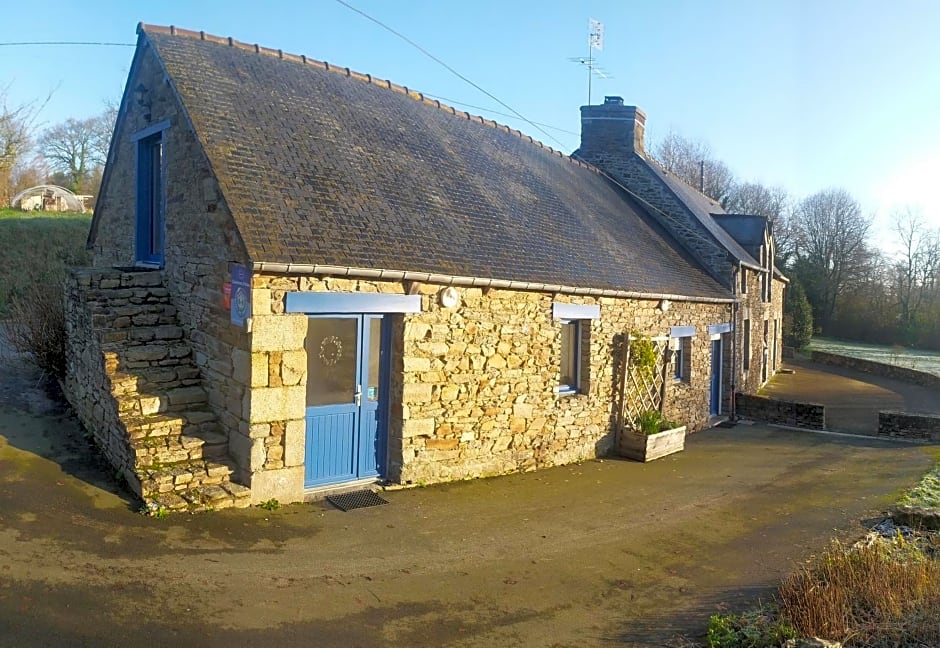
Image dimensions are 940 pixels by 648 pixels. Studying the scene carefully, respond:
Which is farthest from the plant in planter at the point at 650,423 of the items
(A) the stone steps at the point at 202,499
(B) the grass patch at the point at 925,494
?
(A) the stone steps at the point at 202,499

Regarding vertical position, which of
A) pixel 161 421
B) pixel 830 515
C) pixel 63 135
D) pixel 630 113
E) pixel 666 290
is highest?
pixel 63 135

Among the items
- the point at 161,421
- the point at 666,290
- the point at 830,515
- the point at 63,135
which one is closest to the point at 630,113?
the point at 666,290

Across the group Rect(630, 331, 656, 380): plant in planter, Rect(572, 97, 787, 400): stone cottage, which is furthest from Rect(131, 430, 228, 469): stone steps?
Rect(572, 97, 787, 400): stone cottage

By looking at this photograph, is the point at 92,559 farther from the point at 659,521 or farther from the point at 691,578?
the point at 659,521

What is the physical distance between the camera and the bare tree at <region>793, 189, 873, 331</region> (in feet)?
151

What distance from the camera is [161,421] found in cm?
750

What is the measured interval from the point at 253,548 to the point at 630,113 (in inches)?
695

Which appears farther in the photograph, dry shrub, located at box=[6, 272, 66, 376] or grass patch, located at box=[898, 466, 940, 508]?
dry shrub, located at box=[6, 272, 66, 376]

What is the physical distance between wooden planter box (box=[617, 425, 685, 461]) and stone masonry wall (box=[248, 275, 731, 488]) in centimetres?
40

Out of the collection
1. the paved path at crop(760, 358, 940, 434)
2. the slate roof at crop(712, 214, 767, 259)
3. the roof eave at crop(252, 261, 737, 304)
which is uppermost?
the slate roof at crop(712, 214, 767, 259)

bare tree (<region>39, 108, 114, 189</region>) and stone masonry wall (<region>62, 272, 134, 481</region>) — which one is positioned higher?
bare tree (<region>39, 108, 114, 189</region>)

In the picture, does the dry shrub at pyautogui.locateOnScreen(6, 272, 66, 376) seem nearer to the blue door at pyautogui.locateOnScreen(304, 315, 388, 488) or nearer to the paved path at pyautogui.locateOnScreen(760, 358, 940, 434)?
the blue door at pyautogui.locateOnScreen(304, 315, 388, 488)

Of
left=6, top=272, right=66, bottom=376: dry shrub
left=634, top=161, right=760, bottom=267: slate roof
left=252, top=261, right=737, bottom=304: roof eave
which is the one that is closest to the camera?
left=252, top=261, right=737, bottom=304: roof eave

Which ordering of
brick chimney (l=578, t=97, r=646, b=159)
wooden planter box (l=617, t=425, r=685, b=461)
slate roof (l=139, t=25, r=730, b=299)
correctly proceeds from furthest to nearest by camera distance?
brick chimney (l=578, t=97, r=646, b=159) < wooden planter box (l=617, t=425, r=685, b=461) < slate roof (l=139, t=25, r=730, b=299)
